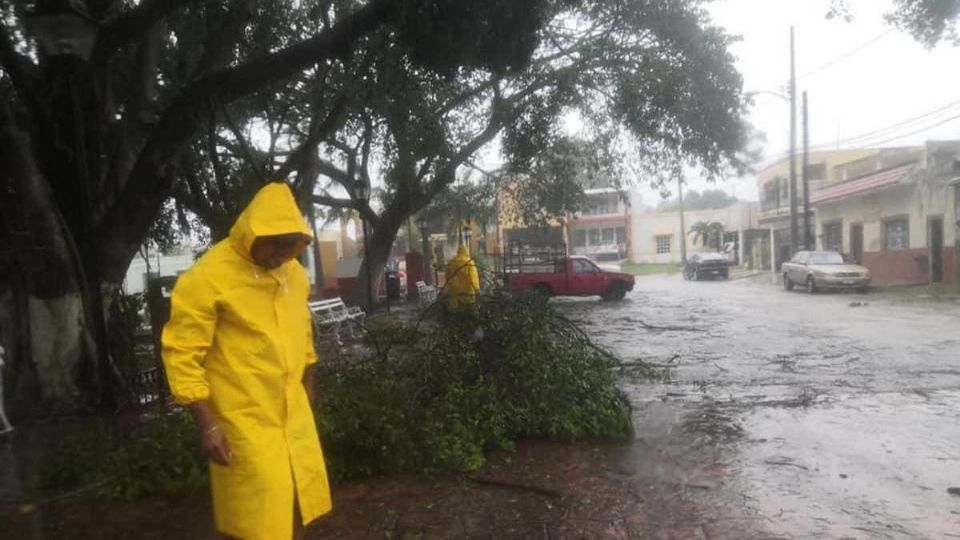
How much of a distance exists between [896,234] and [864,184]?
2252mm

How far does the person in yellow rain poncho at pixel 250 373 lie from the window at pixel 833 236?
3072cm

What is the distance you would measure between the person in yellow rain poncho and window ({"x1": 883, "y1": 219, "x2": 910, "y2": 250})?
1045 inches

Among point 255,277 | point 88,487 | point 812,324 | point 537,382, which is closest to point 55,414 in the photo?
point 88,487

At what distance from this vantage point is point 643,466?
17.4ft

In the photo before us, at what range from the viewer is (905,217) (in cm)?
2461

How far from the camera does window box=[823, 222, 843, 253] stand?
97.7ft

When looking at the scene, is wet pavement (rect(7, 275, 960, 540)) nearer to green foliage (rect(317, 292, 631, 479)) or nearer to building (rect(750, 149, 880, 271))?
green foliage (rect(317, 292, 631, 479))

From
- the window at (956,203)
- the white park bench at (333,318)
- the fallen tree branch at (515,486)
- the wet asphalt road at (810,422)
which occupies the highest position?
the window at (956,203)

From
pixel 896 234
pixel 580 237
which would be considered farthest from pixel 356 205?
pixel 580 237

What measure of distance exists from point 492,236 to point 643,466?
170 feet

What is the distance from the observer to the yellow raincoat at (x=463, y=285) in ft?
22.3

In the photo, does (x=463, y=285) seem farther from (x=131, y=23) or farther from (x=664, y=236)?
(x=664, y=236)

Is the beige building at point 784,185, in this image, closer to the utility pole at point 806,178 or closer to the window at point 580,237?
the utility pole at point 806,178

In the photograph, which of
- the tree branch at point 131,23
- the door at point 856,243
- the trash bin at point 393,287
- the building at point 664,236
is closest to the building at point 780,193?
the door at point 856,243
